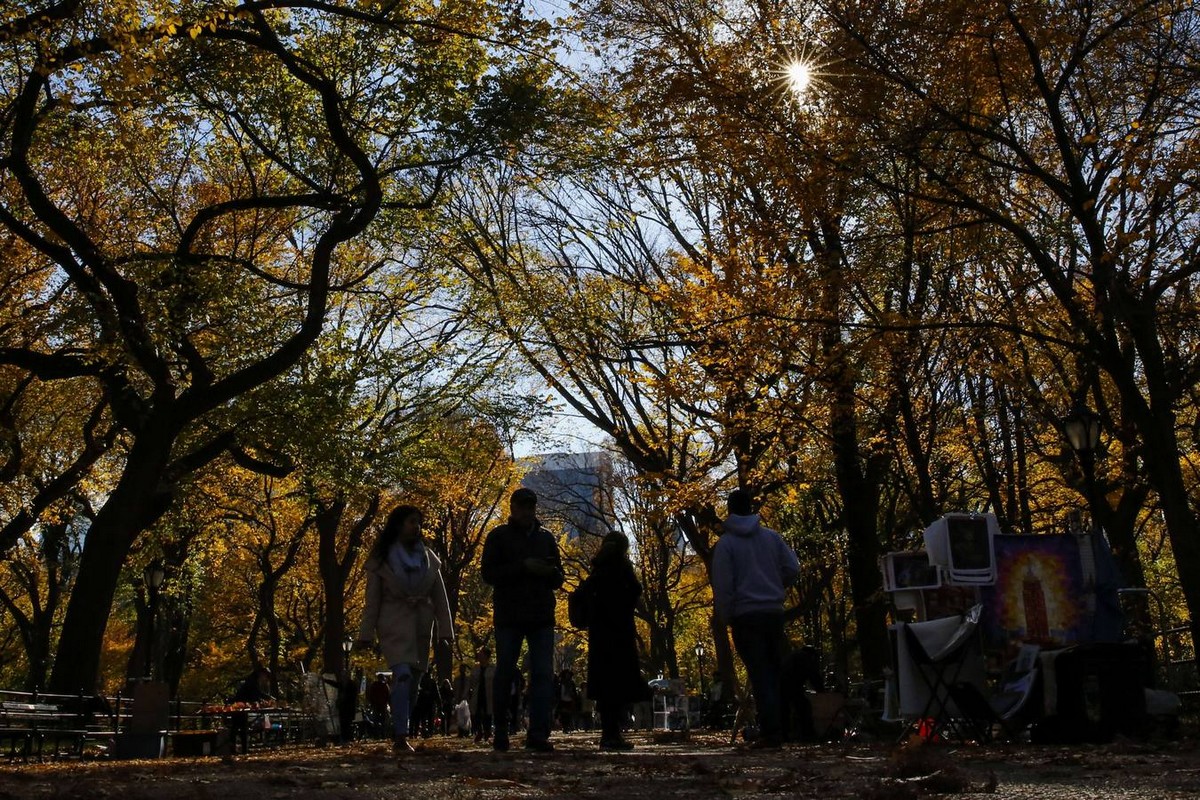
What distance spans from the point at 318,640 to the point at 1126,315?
137 ft

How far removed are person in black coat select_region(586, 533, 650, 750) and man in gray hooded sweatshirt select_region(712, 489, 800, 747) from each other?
149 centimetres

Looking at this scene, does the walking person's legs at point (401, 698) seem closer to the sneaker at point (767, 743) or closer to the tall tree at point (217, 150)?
the sneaker at point (767, 743)

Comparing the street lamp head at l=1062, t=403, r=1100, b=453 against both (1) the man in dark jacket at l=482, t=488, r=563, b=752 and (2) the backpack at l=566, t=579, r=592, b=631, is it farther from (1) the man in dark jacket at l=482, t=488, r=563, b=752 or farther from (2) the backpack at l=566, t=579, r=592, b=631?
(1) the man in dark jacket at l=482, t=488, r=563, b=752

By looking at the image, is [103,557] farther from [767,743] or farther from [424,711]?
[424,711]

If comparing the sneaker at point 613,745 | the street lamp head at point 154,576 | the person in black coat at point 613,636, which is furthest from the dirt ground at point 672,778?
the street lamp head at point 154,576

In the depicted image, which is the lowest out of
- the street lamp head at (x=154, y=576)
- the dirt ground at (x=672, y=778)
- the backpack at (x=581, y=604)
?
the dirt ground at (x=672, y=778)

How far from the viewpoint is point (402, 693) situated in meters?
9.93

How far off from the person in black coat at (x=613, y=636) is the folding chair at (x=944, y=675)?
2.41 meters

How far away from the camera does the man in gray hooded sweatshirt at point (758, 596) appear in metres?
9.69

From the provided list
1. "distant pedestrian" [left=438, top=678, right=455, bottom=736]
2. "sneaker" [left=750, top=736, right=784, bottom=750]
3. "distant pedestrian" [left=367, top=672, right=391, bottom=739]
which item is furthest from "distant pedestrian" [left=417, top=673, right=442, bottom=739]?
"sneaker" [left=750, top=736, right=784, bottom=750]

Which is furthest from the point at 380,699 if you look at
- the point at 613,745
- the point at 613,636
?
the point at 613,745

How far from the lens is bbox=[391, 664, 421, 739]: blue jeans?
9.93 metres

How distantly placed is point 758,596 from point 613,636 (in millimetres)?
2434

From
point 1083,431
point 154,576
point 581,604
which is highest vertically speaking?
point 1083,431
